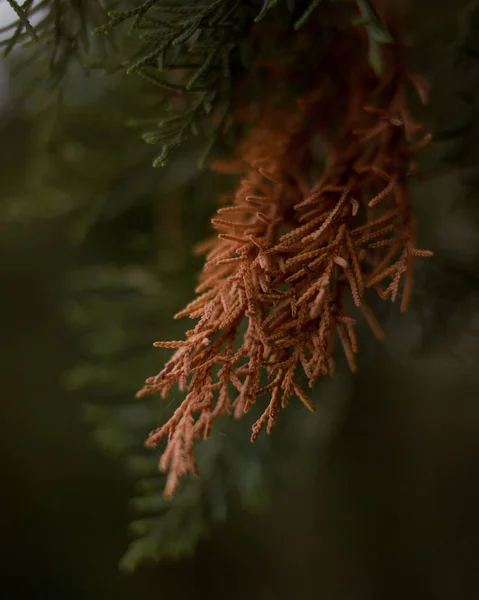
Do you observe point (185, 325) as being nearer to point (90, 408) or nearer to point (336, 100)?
point (90, 408)

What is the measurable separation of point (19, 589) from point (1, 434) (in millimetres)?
412

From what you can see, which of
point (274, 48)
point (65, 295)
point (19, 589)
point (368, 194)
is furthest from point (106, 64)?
point (19, 589)

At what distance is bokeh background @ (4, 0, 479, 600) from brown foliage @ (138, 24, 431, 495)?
8 centimetres

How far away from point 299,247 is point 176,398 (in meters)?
0.25

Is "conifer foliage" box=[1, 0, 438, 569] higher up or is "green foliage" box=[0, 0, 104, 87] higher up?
"green foliage" box=[0, 0, 104, 87]

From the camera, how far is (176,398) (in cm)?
56

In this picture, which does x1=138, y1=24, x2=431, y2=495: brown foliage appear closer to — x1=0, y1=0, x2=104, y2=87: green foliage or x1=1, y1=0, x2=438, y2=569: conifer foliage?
x1=1, y1=0, x2=438, y2=569: conifer foliage

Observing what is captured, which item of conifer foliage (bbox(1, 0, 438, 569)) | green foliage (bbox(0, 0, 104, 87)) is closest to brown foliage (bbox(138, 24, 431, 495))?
conifer foliage (bbox(1, 0, 438, 569))

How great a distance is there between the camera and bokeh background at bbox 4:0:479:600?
2.38 ft

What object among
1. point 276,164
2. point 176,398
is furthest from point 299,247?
point 176,398

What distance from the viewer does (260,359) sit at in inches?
13.8

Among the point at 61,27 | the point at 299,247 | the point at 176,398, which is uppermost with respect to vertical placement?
the point at 61,27

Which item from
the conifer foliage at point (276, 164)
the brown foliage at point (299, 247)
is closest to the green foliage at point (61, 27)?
the conifer foliage at point (276, 164)

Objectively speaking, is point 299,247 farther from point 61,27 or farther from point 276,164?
point 61,27
